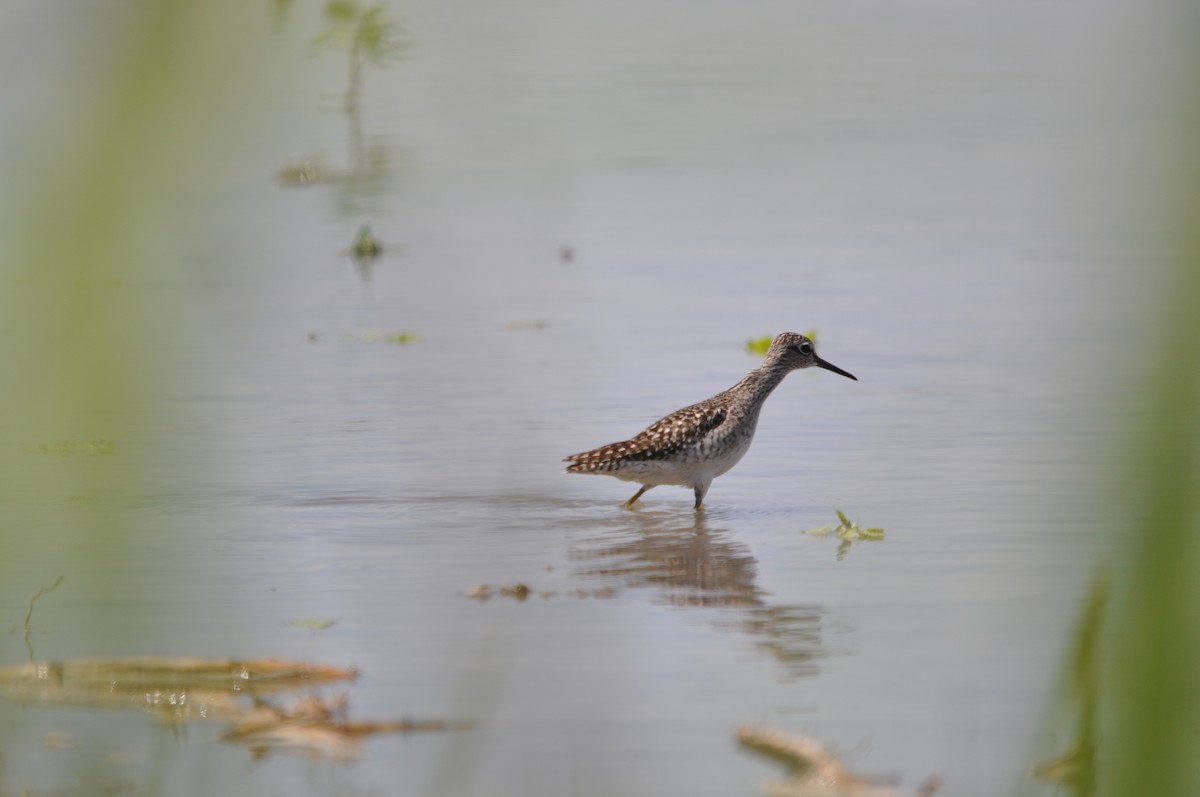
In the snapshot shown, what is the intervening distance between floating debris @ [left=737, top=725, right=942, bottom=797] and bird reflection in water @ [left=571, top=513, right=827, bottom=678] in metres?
1.29

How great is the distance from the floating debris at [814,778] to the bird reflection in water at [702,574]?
1.29 meters

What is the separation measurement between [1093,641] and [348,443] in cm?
897

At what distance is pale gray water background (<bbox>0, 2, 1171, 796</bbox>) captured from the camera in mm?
1720

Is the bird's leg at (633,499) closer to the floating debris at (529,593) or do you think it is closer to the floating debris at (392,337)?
the floating debris at (529,593)

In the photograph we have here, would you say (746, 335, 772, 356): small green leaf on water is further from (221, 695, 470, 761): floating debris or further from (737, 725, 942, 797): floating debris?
(737, 725, 942, 797): floating debris

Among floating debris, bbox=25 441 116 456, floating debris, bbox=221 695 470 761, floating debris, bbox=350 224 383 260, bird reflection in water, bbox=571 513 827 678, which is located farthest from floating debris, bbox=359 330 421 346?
floating debris, bbox=25 441 116 456

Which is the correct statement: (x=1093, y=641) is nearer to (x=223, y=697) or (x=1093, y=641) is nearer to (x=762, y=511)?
(x=223, y=697)

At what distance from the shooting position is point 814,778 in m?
3.96

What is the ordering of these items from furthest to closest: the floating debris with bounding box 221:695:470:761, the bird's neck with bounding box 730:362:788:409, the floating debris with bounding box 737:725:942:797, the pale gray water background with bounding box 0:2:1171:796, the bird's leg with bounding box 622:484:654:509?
1. the bird's neck with bounding box 730:362:788:409
2. the bird's leg with bounding box 622:484:654:509
3. the floating debris with bounding box 221:695:470:761
4. the floating debris with bounding box 737:725:942:797
5. the pale gray water background with bounding box 0:2:1171:796

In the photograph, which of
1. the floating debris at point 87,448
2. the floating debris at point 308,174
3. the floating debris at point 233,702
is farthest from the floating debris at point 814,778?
the floating debris at point 308,174

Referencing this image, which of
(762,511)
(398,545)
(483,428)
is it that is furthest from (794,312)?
(398,545)

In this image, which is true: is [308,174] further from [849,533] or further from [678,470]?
[849,533]

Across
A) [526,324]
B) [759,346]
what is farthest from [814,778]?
[526,324]

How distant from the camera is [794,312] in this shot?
13781 mm
